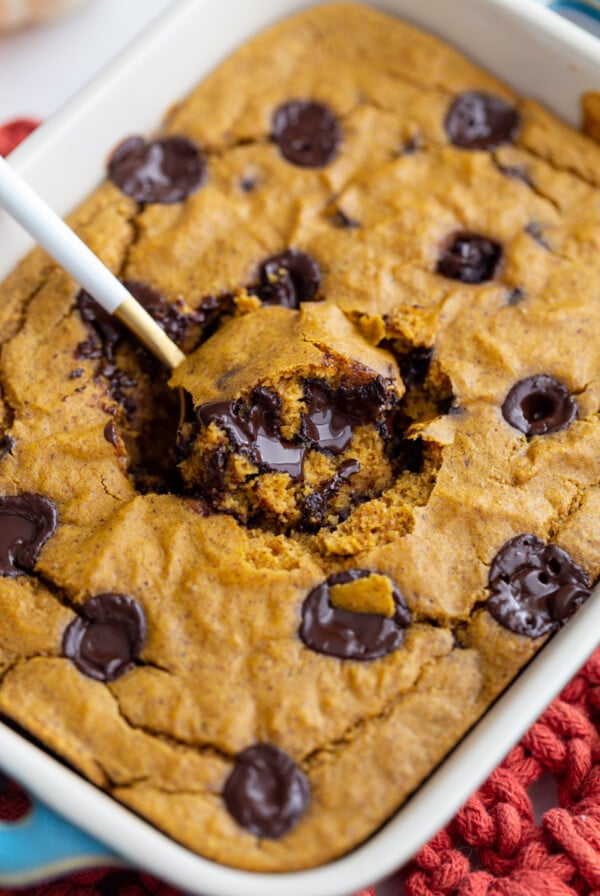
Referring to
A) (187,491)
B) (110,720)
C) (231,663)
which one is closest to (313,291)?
(187,491)

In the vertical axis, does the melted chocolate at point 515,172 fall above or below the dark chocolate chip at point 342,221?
above

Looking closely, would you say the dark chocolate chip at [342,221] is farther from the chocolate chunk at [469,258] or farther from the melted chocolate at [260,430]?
the melted chocolate at [260,430]

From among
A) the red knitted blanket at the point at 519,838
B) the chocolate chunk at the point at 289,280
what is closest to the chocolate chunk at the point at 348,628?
the red knitted blanket at the point at 519,838

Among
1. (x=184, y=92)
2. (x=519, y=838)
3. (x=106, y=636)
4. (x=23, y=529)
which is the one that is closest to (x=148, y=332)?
(x=23, y=529)

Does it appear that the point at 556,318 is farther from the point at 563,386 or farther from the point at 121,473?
the point at 121,473

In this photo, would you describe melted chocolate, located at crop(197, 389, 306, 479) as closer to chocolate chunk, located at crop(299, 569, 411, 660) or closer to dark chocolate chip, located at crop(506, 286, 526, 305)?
chocolate chunk, located at crop(299, 569, 411, 660)
